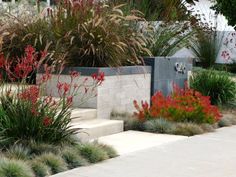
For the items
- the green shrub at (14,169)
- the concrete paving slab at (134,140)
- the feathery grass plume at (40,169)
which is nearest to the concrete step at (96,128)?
the concrete paving slab at (134,140)

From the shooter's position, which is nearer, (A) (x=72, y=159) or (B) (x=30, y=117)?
(A) (x=72, y=159)

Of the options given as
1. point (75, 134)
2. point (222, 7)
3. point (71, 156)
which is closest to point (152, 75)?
point (75, 134)

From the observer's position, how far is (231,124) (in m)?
12.5

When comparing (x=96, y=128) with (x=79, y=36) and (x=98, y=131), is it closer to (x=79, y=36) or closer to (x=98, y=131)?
(x=98, y=131)

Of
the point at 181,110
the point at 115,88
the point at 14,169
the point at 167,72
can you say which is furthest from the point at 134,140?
the point at 167,72

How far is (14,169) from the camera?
718cm

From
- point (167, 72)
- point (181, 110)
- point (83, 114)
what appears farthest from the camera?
point (167, 72)

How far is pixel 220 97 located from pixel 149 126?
3694mm

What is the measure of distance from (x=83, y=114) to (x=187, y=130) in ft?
6.07

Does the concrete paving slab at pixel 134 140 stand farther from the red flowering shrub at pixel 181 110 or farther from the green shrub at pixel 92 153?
the red flowering shrub at pixel 181 110

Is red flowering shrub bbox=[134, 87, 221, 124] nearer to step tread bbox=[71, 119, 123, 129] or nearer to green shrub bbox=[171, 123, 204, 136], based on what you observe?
green shrub bbox=[171, 123, 204, 136]

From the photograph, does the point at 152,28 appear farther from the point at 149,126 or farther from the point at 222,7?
the point at 222,7

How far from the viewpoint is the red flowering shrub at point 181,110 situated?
11578 millimetres

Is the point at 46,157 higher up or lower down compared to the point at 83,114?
lower down
